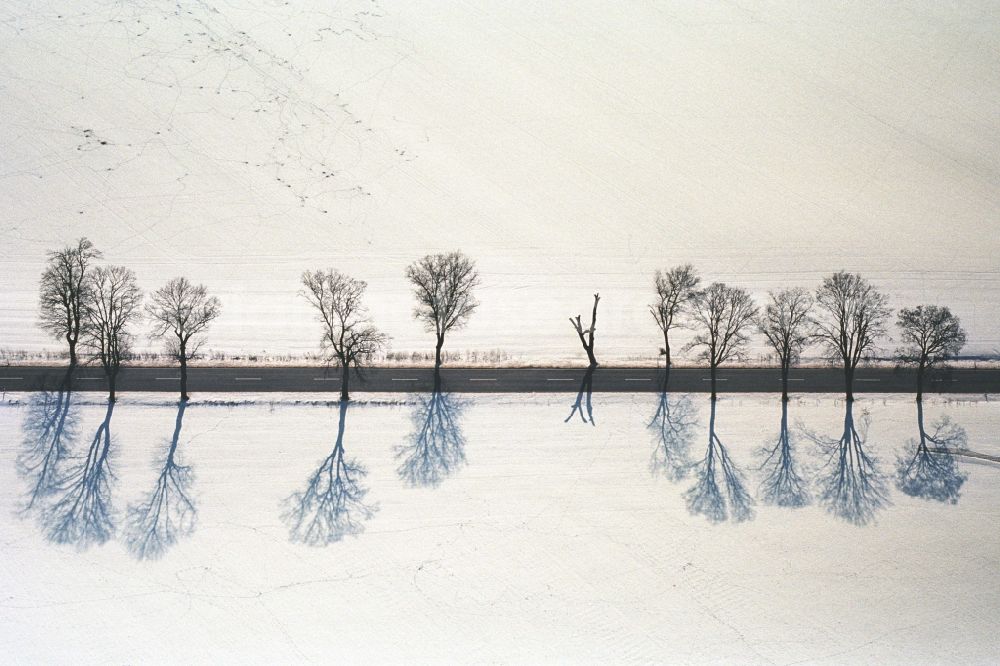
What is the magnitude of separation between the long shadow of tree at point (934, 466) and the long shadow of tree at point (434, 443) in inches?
521

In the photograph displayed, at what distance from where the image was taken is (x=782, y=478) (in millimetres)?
22844

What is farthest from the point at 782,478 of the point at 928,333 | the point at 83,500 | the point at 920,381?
the point at 83,500

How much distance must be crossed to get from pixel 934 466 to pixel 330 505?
1810 cm

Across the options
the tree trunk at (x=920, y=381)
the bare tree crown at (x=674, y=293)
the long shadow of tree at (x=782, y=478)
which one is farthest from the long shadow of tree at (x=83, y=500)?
the tree trunk at (x=920, y=381)

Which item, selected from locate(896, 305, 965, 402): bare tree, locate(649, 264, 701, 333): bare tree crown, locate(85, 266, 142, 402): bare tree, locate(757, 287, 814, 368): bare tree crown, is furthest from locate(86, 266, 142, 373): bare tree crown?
locate(896, 305, 965, 402): bare tree

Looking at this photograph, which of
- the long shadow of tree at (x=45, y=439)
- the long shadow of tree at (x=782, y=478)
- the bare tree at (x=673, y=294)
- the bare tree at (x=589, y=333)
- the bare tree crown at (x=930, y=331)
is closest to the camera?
the long shadow of tree at (x=782, y=478)

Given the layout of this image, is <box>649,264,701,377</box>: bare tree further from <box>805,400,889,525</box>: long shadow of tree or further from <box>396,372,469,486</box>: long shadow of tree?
<box>396,372,469,486</box>: long shadow of tree

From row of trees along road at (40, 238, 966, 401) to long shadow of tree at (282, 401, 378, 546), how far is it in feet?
15.3

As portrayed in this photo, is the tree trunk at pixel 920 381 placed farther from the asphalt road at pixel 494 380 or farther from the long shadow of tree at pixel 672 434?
the long shadow of tree at pixel 672 434

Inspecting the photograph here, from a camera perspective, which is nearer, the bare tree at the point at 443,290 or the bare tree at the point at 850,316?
the bare tree at the point at 850,316

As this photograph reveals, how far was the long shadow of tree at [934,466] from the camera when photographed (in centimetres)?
2250

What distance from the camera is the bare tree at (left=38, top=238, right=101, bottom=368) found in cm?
2764

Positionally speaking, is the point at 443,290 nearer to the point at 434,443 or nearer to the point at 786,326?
the point at 434,443

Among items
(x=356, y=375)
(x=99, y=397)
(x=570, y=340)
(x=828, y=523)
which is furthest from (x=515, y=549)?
(x=99, y=397)
